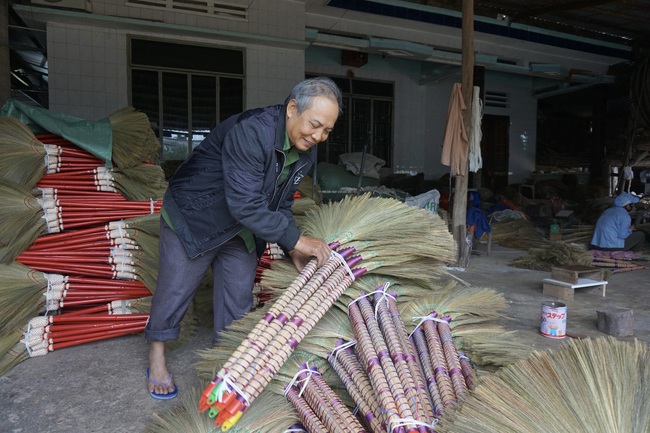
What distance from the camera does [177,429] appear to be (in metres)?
1.33

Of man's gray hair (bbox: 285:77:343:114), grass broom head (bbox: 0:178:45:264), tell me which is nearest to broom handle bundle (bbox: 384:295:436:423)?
man's gray hair (bbox: 285:77:343:114)

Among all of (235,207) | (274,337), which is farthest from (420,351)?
(235,207)

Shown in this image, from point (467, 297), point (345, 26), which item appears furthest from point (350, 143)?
point (467, 297)

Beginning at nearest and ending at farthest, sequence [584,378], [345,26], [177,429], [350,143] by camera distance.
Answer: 1. [584,378]
2. [177,429]
3. [345,26]
4. [350,143]

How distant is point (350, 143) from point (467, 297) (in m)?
6.80

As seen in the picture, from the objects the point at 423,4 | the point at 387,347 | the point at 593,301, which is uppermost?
the point at 423,4

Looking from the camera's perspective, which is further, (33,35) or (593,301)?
(33,35)

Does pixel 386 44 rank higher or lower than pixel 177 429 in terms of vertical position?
higher

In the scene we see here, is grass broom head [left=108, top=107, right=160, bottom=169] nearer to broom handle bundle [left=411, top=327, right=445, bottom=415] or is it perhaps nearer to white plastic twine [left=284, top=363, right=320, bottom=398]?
white plastic twine [left=284, top=363, right=320, bottom=398]

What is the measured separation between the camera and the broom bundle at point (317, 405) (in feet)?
4.66

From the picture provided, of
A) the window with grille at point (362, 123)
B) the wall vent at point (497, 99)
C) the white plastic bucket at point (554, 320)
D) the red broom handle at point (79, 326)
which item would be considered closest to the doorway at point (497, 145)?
the wall vent at point (497, 99)

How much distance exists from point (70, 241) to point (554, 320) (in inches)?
111

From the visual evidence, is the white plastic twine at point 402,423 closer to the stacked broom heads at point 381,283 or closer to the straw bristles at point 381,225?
the stacked broom heads at point 381,283

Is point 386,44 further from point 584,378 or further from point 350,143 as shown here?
point 584,378
